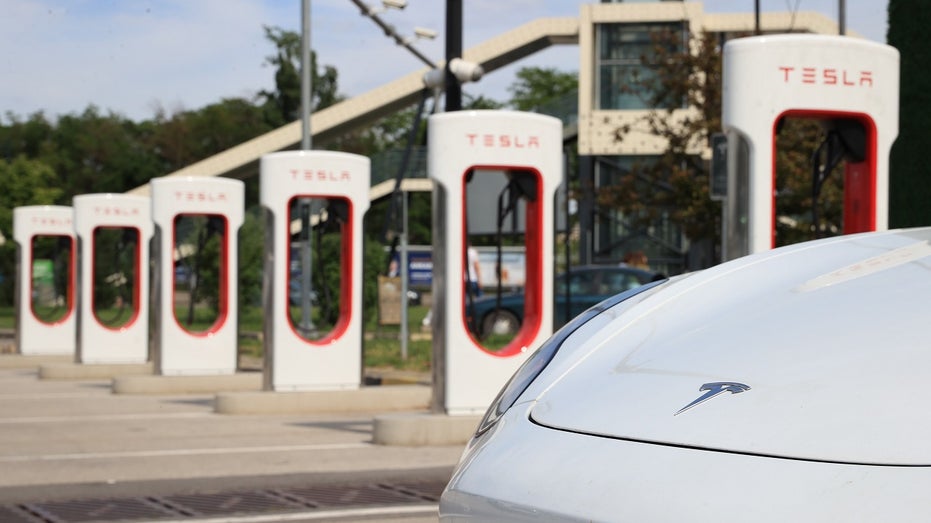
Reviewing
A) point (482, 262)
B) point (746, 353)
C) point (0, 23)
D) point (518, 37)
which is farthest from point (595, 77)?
point (746, 353)

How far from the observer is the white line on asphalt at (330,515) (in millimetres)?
6520

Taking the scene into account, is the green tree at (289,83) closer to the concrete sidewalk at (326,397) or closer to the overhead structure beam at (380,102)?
the overhead structure beam at (380,102)

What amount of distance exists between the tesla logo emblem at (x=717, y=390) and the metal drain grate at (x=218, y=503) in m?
4.88

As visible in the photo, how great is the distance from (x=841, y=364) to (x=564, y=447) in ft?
1.44

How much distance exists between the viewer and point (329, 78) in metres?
92.0

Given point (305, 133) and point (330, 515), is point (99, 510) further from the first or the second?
point (305, 133)

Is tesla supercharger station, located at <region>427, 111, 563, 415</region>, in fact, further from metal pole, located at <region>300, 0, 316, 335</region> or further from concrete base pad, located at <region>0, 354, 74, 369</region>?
concrete base pad, located at <region>0, 354, 74, 369</region>

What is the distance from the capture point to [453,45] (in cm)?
1387

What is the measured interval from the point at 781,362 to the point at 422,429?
791cm

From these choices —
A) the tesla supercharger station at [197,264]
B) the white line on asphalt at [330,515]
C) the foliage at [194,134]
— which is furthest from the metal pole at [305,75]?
the foliage at [194,134]

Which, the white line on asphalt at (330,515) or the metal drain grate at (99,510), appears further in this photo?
the metal drain grate at (99,510)

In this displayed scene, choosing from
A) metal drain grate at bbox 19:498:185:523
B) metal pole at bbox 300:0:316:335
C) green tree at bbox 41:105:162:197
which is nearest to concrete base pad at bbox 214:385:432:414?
metal drain grate at bbox 19:498:185:523

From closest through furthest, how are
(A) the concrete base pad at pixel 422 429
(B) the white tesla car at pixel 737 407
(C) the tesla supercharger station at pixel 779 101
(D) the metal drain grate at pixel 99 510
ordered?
(B) the white tesla car at pixel 737 407 → (D) the metal drain grate at pixel 99 510 → (C) the tesla supercharger station at pixel 779 101 → (A) the concrete base pad at pixel 422 429

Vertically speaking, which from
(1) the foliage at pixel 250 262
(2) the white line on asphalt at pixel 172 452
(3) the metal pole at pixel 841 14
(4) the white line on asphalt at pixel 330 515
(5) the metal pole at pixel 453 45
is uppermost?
(3) the metal pole at pixel 841 14
